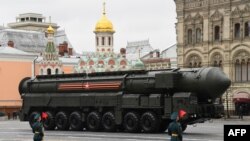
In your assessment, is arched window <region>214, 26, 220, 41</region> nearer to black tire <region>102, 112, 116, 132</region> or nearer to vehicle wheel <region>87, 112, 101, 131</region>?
vehicle wheel <region>87, 112, 101, 131</region>

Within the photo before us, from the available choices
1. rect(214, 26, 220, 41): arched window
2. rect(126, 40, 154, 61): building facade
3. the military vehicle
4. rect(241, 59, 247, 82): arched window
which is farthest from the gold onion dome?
the military vehicle

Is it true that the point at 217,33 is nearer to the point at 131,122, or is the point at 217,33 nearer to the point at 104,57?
the point at 104,57

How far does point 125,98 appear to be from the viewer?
32.8m

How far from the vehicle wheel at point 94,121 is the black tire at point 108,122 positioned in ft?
1.27

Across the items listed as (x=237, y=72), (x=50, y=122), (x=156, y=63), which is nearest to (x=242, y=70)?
(x=237, y=72)

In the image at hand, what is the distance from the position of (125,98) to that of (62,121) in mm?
4974

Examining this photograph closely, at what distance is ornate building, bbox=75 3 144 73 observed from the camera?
8238cm

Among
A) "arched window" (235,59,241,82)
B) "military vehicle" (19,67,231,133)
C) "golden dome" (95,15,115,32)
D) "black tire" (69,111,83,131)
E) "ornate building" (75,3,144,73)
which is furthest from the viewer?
"golden dome" (95,15,115,32)

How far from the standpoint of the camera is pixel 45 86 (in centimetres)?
3784

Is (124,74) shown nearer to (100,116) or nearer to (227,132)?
(100,116)

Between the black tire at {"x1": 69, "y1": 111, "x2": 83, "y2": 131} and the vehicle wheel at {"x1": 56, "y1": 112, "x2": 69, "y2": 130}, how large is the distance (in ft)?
1.08

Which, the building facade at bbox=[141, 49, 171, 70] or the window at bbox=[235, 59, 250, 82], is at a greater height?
the building facade at bbox=[141, 49, 171, 70]

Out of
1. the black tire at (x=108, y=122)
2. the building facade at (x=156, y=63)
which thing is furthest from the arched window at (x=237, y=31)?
the black tire at (x=108, y=122)

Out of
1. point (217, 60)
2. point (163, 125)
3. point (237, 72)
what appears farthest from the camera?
point (217, 60)
